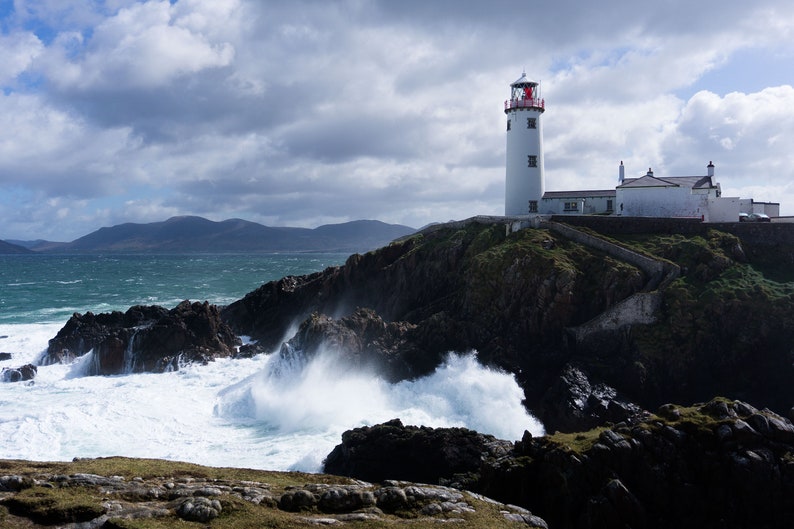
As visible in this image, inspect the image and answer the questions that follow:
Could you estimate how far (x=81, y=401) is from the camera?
36.4 m

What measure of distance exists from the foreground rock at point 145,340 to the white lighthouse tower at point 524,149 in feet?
89.1

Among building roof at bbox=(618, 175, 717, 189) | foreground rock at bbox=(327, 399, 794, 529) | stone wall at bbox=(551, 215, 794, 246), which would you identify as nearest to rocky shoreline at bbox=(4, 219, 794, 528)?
foreground rock at bbox=(327, 399, 794, 529)

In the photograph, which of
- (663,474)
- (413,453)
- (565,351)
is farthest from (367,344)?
(663,474)

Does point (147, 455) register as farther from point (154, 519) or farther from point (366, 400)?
point (154, 519)

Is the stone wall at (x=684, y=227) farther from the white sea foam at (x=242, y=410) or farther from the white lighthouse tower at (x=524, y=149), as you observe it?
the white sea foam at (x=242, y=410)

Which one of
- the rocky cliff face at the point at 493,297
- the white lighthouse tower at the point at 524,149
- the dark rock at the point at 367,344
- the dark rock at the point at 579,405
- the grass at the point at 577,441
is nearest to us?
the grass at the point at 577,441

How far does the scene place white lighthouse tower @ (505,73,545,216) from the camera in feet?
178

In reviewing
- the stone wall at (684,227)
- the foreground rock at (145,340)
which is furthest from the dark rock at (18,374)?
the stone wall at (684,227)

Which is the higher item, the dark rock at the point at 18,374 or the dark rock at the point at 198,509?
the dark rock at the point at 198,509

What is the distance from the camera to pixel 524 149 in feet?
179

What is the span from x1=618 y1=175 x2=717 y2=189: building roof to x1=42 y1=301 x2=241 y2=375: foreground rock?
33976 mm

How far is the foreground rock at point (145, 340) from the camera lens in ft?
144

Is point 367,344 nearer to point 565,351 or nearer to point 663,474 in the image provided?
point 565,351

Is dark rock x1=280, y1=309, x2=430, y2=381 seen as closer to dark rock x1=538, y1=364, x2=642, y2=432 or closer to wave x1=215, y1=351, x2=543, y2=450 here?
wave x1=215, y1=351, x2=543, y2=450
